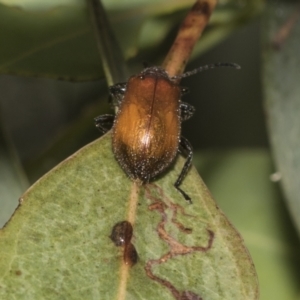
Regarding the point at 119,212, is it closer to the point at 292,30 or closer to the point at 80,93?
the point at 292,30

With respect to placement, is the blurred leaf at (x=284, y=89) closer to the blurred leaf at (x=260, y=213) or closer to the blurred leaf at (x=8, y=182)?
the blurred leaf at (x=260, y=213)

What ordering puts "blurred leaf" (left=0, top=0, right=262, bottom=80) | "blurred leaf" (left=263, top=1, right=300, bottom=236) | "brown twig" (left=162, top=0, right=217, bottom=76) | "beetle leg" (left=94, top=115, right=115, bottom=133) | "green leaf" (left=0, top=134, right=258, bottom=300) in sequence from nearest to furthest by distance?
"green leaf" (left=0, top=134, right=258, bottom=300), "brown twig" (left=162, top=0, right=217, bottom=76), "blurred leaf" (left=0, top=0, right=262, bottom=80), "blurred leaf" (left=263, top=1, right=300, bottom=236), "beetle leg" (left=94, top=115, right=115, bottom=133)

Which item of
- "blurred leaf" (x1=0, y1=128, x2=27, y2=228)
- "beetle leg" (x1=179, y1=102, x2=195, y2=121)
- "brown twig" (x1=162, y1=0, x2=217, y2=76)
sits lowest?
"blurred leaf" (x1=0, y1=128, x2=27, y2=228)

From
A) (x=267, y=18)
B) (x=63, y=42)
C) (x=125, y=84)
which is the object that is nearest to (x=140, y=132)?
(x=125, y=84)

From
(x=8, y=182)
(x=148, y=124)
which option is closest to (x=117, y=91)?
(x=148, y=124)

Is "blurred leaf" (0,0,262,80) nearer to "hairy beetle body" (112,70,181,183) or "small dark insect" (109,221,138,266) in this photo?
"hairy beetle body" (112,70,181,183)

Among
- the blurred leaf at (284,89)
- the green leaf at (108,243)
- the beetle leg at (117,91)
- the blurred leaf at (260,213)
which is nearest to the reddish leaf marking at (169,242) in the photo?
the green leaf at (108,243)

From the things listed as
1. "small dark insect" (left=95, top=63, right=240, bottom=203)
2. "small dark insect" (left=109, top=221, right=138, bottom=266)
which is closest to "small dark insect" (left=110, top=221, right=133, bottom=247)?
"small dark insect" (left=109, top=221, right=138, bottom=266)
